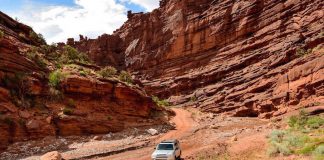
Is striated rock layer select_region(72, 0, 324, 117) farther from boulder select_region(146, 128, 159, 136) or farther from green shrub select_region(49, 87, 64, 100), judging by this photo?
green shrub select_region(49, 87, 64, 100)

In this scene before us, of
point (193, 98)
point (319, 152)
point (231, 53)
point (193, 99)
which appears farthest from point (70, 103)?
point (231, 53)

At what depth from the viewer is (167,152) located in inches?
846

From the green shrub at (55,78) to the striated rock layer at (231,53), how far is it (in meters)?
23.7

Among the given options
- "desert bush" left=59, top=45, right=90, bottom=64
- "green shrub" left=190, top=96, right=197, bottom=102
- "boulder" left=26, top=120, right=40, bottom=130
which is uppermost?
"desert bush" left=59, top=45, right=90, bottom=64

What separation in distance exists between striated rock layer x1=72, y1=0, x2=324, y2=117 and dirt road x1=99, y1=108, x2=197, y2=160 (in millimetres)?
6164

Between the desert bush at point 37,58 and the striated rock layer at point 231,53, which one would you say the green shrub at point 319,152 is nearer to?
the striated rock layer at point 231,53

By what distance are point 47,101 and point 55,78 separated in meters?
2.62

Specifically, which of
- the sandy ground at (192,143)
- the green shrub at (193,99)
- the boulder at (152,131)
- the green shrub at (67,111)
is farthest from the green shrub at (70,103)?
the green shrub at (193,99)

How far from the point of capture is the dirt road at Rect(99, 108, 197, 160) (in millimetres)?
26297

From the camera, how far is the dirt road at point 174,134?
26.3 metres

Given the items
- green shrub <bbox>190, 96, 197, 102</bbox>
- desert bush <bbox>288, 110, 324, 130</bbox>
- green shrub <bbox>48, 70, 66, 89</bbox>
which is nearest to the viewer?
desert bush <bbox>288, 110, 324, 130</bbox>

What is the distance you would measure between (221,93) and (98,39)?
1727 inches

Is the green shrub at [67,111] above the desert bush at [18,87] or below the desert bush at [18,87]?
below

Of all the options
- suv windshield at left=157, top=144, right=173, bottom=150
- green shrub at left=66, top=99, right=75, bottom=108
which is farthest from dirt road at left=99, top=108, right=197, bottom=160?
green shrub at left=66, top=99, right=75, bottom=108
